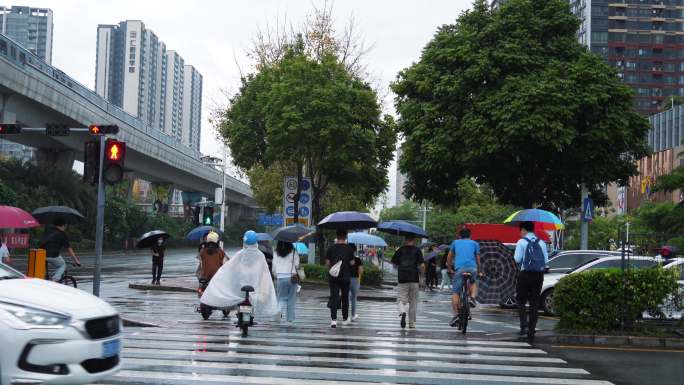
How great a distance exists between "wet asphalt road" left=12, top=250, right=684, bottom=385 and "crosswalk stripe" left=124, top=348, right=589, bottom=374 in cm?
1

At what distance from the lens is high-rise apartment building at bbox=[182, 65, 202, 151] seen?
150538mm

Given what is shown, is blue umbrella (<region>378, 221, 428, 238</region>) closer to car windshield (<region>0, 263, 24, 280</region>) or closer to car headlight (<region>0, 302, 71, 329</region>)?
car windshield (<region>0, 263, 24, 280</region>)

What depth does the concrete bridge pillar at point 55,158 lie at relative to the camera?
54.3m

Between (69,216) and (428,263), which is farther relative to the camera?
(428,263)

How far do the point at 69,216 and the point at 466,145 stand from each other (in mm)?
13218

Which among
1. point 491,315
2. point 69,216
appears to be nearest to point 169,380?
point 491,315

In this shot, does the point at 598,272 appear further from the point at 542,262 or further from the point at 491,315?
the point at 491,315

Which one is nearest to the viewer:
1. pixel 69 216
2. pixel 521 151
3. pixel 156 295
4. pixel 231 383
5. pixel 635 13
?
pixel 231 383

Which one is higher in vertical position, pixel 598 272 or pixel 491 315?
pixel 598 272

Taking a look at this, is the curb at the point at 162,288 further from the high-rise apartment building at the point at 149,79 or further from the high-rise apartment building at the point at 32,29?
the high-rise apartment building at the point at 32,29

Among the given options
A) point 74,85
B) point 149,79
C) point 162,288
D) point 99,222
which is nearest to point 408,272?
point 99,222

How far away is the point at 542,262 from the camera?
12953mm

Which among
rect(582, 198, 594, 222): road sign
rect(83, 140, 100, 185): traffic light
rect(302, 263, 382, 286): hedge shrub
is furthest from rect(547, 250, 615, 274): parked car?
rect(83, 140, 100, 185): traffic light

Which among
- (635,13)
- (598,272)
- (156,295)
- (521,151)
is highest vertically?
(635,13)
